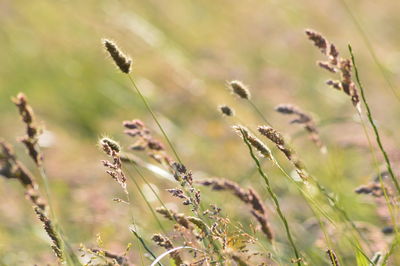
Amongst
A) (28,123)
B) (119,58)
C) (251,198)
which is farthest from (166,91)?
(28,123)

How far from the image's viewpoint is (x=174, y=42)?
25.5ft

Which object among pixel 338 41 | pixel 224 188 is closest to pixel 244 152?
pixel 224 188

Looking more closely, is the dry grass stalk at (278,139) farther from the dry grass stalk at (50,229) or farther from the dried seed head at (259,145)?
the dry grass stalk at (50,229)

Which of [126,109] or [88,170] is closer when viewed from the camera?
[88,170]

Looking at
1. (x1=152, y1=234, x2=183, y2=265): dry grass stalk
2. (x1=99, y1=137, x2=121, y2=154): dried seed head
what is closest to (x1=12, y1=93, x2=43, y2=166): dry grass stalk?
(x1=99, y1=137, x2=121, y2=154): dried seed head

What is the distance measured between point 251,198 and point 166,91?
15.3 ft

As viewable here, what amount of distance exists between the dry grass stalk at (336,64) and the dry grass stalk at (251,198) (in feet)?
1.05

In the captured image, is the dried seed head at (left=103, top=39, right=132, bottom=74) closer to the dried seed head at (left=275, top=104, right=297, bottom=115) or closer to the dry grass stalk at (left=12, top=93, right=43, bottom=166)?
the dry grass stalk at (left=12, top=93, right=43, bottom=166)

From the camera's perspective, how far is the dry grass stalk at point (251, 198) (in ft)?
5.14

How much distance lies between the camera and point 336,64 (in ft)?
4.95

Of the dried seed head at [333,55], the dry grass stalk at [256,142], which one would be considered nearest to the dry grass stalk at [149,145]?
the dry grass stalk at [256,142]

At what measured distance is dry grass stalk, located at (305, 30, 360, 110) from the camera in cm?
148

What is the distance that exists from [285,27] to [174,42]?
2.15 metres

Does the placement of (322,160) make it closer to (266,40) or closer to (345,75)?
(345,75)
